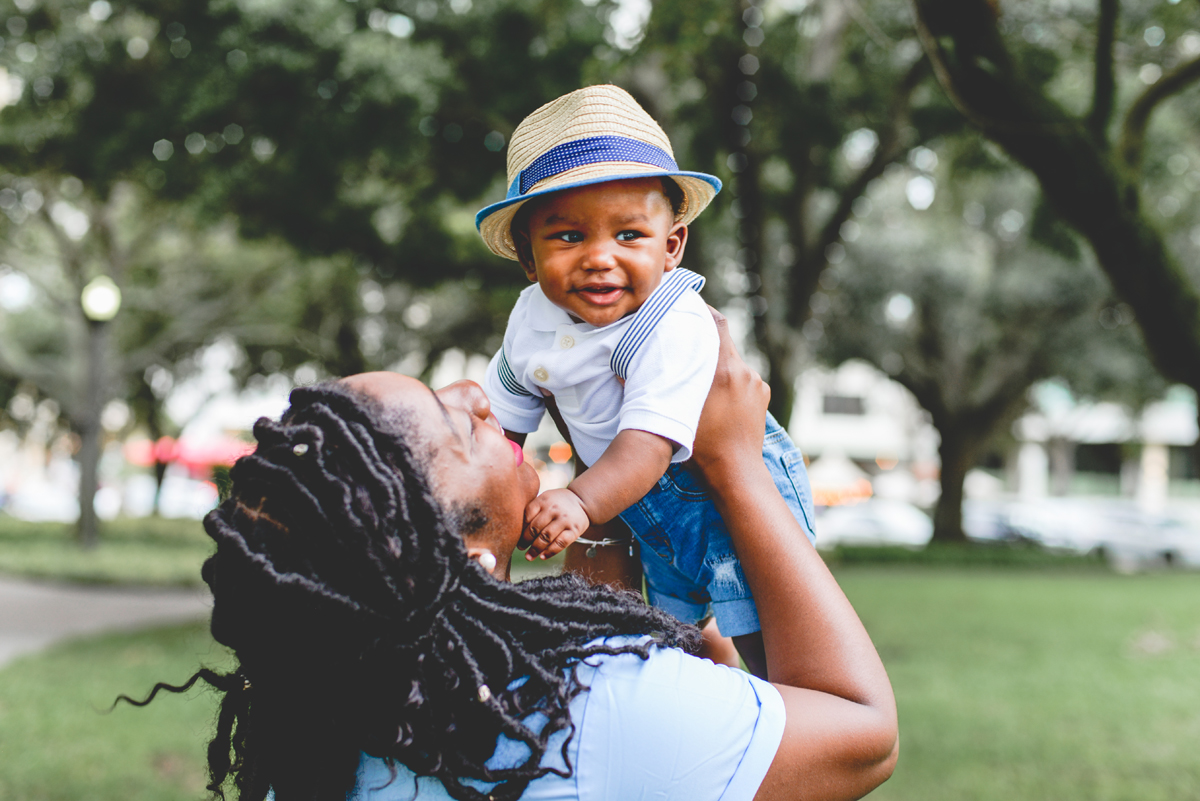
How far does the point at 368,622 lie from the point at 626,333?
2.35 ft

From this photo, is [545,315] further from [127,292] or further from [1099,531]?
[1099,531]

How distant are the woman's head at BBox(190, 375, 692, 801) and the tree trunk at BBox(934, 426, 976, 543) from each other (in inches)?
826

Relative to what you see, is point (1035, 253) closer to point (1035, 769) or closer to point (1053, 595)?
point (1053, 595)

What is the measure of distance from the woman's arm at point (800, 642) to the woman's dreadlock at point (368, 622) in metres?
0.22

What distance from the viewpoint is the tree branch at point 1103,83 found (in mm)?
3557

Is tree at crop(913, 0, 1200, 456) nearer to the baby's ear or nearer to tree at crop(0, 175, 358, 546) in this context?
the baby's ear

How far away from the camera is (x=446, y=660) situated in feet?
4.17

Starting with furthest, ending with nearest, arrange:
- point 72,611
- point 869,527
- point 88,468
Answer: point 869,527
point 88,468
point 72,611

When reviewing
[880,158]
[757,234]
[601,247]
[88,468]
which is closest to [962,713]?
[757,234]

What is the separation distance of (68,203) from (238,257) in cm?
352

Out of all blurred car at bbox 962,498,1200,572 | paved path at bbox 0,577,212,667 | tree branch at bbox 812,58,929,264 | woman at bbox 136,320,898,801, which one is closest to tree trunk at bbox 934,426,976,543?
blurred car at bbox 962,498,1200,572

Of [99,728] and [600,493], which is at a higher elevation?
[600,493]

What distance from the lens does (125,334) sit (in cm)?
2183

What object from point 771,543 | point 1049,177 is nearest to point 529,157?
point 771,543
